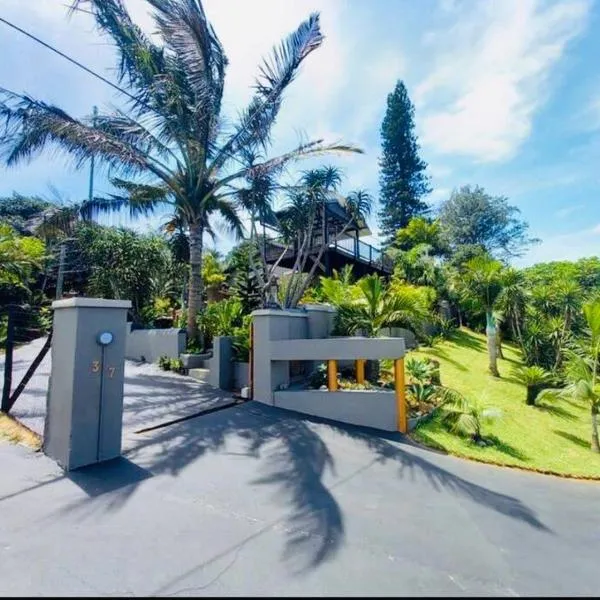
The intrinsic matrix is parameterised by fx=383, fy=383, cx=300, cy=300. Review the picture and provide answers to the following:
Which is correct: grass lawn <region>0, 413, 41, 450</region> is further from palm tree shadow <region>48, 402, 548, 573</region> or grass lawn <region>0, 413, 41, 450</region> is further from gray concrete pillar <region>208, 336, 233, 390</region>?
gray concrete pillar <region>208, 336, 233, 390</region>

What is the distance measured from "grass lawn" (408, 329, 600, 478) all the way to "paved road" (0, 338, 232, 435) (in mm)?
4312

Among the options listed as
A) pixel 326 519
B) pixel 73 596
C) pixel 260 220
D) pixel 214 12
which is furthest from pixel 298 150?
pixel 73 596

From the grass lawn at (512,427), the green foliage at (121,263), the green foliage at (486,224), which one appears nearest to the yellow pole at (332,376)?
the grass lawn at (512,427)

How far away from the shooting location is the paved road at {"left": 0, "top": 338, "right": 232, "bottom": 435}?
5934mm

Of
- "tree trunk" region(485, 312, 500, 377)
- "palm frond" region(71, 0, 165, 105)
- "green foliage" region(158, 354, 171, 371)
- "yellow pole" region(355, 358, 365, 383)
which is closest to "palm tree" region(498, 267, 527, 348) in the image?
"tree trunk" region(485, 312, 500, 377)

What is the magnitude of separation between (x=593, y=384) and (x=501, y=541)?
7.05m

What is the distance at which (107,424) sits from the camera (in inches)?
176

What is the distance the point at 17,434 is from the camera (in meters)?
4.98

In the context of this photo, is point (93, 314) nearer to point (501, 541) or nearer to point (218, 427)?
point (218, 427)

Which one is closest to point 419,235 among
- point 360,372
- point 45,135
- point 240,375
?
point 360,372

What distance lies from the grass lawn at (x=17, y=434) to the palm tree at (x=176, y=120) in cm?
614

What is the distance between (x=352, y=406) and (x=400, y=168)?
1341 inches

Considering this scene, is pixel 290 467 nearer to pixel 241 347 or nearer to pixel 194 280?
pixel 241 347

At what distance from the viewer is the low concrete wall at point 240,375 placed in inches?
361
